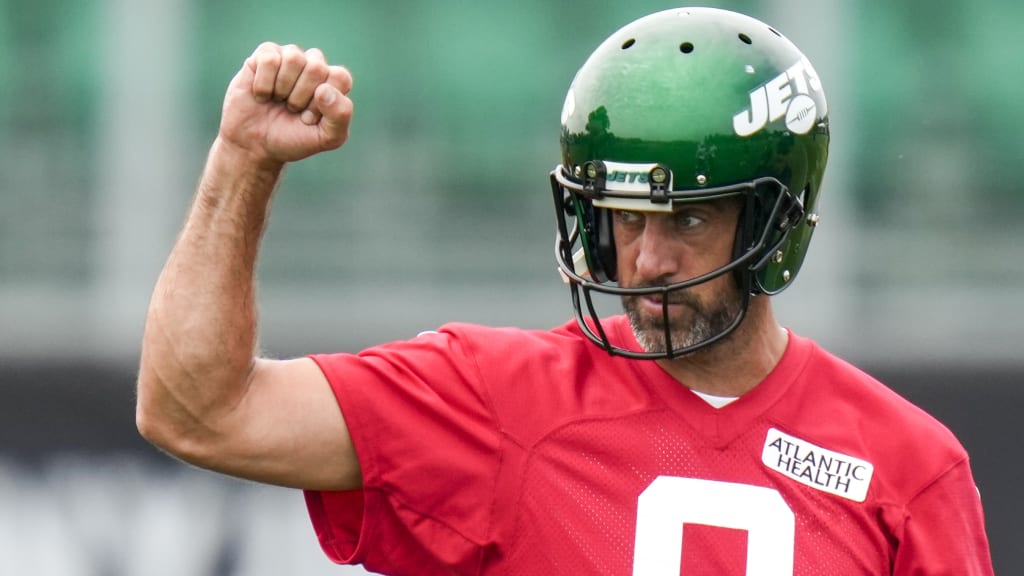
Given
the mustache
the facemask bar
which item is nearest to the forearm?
the facemask bar

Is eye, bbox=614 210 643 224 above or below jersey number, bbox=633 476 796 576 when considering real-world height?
above

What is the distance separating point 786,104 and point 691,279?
38 cm

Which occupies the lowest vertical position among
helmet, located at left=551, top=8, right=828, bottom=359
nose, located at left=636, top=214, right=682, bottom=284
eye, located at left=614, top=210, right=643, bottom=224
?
nose, located at left=636, top=214, right=682, bottom=284

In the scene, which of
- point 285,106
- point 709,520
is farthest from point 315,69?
point 709,520

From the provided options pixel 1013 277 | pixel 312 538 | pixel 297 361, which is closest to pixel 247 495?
pixel 312 538

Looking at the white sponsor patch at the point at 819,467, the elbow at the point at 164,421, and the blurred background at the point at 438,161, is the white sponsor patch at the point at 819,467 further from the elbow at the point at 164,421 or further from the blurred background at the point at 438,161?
the blurred background at the point at 438,161

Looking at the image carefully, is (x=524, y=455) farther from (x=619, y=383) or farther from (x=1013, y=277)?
(x=1013, y=277)

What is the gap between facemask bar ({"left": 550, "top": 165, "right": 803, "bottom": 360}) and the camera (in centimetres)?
264

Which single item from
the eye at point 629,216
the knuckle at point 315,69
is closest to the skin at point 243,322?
the knuckle at point 315,69

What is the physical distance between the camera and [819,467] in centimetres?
273

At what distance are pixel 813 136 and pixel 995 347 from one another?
3232 millimetres

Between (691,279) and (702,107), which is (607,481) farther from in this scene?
(702,107)

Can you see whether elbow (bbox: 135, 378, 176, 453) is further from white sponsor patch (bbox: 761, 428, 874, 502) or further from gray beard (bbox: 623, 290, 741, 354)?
white sponsor patch (bbox: 761, 428, 874, 502)

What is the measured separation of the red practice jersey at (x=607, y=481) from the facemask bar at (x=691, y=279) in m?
0.15
